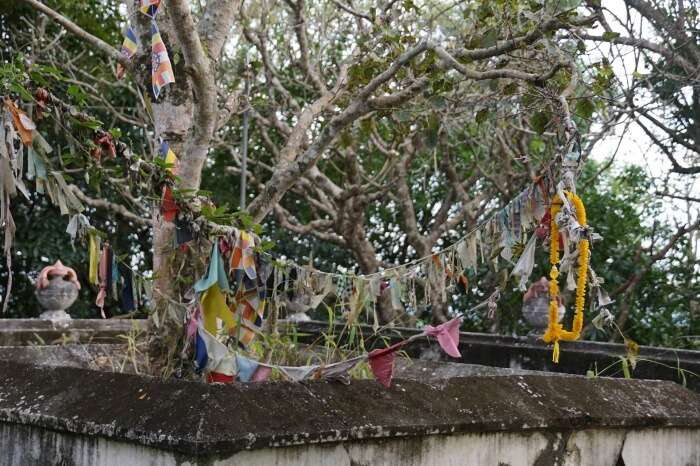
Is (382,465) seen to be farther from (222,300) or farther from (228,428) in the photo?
(222,300)

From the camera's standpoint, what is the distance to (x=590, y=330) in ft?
30.5

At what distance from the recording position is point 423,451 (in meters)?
3.25

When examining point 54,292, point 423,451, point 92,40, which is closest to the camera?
point 423,451

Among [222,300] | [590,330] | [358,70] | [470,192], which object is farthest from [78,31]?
[470,192]

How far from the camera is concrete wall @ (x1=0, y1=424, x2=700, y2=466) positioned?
2.90m

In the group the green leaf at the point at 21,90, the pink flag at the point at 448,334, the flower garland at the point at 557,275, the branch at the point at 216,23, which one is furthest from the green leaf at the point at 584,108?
the green leaf at the point at 21,90

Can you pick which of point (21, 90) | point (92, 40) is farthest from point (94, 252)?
point (92, 40)

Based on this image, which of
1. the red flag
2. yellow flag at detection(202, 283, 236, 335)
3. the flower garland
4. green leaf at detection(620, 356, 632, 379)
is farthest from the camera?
green leaf at detection(620, 356, 632, 379)

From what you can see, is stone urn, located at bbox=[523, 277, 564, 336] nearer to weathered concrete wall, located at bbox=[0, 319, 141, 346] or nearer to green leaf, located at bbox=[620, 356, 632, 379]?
green leaf, located at bbox=[620, 356, 632, 379]

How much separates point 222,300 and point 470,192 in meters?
8.22

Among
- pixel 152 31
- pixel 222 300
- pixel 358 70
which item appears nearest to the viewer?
pixel 222 300

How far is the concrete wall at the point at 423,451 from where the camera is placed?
9.52ft

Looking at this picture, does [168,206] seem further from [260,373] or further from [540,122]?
[540,122]

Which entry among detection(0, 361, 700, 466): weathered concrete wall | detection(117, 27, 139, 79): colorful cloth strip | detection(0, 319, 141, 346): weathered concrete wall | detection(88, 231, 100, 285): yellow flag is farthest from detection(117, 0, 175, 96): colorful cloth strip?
detection(0, 319, 141, 346): weathered concrete wall
